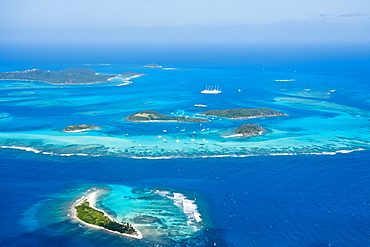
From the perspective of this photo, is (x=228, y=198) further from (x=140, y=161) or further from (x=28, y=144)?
(x=28, y=144)

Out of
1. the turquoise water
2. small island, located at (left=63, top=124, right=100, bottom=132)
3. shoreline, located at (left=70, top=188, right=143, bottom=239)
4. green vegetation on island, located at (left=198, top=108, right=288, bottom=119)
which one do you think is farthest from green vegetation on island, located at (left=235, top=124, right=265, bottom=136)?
shoreline, located at (left=70, top=188, right=143, bottom=239)

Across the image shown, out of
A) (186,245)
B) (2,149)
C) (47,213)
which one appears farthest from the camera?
(2,149)

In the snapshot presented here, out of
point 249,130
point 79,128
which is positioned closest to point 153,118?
point 79,128

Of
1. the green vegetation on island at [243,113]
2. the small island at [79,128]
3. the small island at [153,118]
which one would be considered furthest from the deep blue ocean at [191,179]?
the green vegetation on island at [243,113]

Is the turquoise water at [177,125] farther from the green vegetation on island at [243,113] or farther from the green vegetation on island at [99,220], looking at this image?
the green vegetation on island at [99,220]

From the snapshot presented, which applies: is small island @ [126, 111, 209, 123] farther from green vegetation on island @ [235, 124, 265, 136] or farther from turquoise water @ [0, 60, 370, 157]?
green vegetation on island @ [235, 124, 265, 136]

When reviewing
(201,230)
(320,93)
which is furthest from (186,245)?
(320,93)
